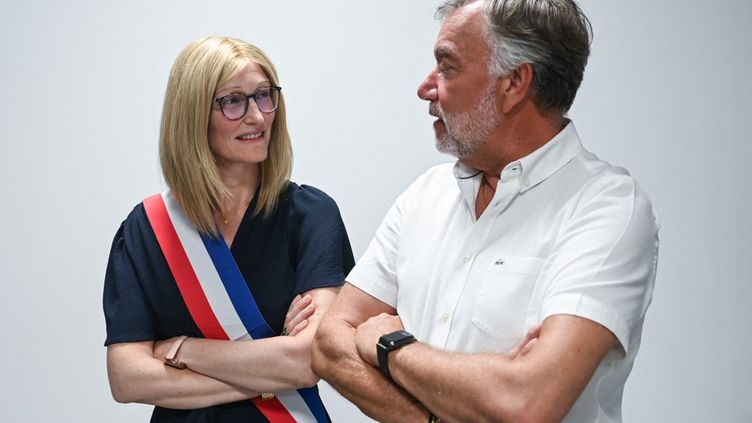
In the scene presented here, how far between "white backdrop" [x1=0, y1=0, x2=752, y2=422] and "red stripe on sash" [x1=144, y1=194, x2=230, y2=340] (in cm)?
82

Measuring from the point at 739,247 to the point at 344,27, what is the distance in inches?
55.6

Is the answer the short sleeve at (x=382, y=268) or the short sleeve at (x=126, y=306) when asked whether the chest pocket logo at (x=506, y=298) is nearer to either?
the short sleeve at (x=382, y=268)

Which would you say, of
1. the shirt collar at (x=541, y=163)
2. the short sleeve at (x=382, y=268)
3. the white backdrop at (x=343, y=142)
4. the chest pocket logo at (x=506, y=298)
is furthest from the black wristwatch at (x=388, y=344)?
the white backdrop at (x=343, y=142)

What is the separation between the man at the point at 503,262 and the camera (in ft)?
4.56

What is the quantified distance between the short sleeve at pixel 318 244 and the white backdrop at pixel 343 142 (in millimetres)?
738

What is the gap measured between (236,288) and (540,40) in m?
0.91

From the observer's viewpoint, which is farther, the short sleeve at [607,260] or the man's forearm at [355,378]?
the man's forearm at [355,378]

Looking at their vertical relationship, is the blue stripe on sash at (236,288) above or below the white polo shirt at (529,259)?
below

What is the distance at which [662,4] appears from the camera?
2.74 meters

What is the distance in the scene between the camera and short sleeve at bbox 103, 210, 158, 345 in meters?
2.04

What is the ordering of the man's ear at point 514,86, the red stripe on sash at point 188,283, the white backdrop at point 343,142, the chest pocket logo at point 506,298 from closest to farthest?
the chest pocket logo at point 506,298 < the man's ear at point 514,86 < the red stripe on sash at point 188,283 < the white backdrop at point 343,142

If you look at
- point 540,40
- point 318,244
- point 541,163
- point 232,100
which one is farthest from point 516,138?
point 232,100

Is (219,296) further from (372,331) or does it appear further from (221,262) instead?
(372,331)

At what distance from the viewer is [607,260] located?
1.43 metres
